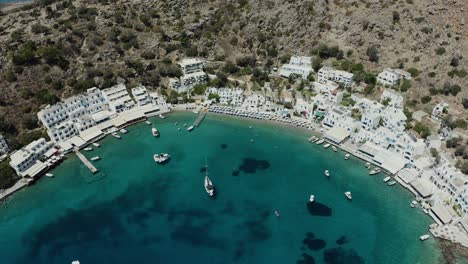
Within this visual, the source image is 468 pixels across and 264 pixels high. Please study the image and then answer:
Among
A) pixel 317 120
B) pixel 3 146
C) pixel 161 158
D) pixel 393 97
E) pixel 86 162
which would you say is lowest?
pixel 161 158

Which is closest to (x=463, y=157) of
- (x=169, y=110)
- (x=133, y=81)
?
(x=169, y=110)

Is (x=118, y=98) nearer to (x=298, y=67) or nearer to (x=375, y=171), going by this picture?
(x=298, y=67)

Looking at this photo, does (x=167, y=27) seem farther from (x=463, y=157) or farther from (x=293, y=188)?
(x=463, y=157)

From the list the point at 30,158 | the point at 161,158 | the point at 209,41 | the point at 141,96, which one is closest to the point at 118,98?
the point at 141,96

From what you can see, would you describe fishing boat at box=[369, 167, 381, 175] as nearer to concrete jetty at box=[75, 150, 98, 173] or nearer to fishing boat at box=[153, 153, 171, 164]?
fishing boat at box=[153, 153, 171, 164]

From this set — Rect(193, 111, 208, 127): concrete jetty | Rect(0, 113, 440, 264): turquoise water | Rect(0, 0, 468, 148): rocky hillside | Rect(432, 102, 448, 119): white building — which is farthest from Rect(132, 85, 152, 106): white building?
Rect(432, 102, 448, 119): white building

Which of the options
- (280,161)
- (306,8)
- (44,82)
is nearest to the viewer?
(280,161)
